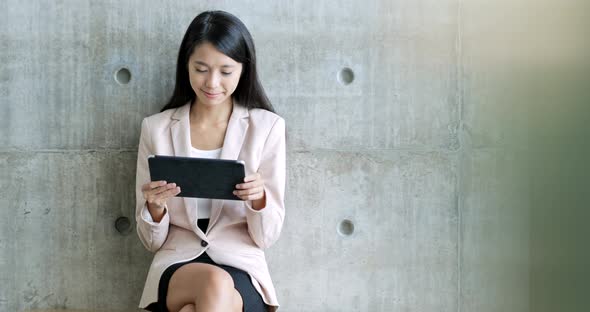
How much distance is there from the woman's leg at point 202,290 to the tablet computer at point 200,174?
29cm

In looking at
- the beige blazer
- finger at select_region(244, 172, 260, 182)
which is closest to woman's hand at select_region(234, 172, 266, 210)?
finger at select_region(244, 172, 260, 182)

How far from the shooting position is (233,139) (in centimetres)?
307

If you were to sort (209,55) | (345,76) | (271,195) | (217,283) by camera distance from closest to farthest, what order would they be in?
(217,283) < (209,55) < (271,195) < (345,76)

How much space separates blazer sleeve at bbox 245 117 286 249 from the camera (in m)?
2.98

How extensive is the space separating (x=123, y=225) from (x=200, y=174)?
965 millimetres

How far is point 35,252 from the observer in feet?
11.6

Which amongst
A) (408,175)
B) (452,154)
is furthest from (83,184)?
(452,154)

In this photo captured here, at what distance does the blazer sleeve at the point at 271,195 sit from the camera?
298cm

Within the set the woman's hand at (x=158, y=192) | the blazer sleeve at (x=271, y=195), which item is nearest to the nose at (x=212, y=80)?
the blazer sleeve at (x=271, y=195)

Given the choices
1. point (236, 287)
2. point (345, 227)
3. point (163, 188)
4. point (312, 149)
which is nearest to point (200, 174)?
point (163, 188)

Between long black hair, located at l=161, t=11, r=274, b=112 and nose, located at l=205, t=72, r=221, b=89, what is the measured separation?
0.10m

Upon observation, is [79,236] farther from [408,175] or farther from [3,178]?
[408,175]

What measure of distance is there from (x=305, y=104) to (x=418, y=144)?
0.57 meters

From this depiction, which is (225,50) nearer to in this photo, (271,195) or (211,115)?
(211,115)
